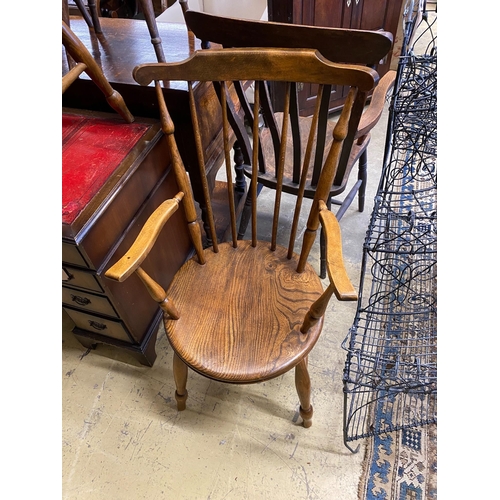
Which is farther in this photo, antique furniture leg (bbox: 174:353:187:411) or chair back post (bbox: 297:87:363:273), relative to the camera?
antique furniture leg (bbox: 174:353:187:411)

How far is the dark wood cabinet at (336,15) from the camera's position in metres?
1.88

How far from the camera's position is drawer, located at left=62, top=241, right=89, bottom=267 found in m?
0.95

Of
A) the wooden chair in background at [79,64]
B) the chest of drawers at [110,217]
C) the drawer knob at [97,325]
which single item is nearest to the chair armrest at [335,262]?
the chest of drawers at [110,217]

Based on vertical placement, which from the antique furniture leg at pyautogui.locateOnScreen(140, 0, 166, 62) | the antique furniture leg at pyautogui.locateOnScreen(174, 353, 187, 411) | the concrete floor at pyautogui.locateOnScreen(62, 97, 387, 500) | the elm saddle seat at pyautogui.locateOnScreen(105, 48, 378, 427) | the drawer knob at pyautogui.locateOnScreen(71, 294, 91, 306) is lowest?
the concrete floor at pyautogui.locateOnScreen(62, 97, 387, 500)

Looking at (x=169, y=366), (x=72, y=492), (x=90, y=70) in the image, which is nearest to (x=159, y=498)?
(x=72, y=492)

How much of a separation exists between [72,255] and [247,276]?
1.60 feet

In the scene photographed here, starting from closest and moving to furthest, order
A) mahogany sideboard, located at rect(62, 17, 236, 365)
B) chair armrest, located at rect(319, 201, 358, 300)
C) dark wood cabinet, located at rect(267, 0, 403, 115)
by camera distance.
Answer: chair armrest, located at rect(319, 201, 358, 300) → mahogany sideboard, located at rect(62, 17, 236, 365) → dark wood cabinet, located at rect(267, 0, 403, 115)

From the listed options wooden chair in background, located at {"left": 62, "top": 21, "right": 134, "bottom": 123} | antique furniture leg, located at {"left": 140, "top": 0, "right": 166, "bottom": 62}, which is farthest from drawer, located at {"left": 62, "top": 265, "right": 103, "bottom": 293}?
antique furniture leg, located at {"left": 140, "top": 0, "right": 166, "bottom": 62}

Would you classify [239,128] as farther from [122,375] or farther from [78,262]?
[122,375]

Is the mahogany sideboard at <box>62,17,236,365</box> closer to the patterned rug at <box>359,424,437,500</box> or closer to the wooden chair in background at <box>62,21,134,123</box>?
the wooden chair in background at <box>62,21,134,123</box>

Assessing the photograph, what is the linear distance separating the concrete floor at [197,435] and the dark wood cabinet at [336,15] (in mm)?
1471

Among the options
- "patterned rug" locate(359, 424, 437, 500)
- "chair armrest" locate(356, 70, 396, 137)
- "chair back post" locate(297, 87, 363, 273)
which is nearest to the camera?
"chair back post" locate(297, 87, 363, 273)

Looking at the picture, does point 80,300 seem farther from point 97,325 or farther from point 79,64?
point 79,64

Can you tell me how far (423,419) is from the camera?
127cm
